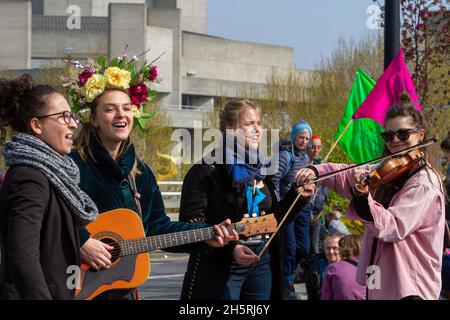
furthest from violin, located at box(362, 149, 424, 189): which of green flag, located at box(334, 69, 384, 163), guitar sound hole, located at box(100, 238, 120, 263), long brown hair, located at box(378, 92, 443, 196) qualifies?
green flag, located at box(334, 69, 384, 163)

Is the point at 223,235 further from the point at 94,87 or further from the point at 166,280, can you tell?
the point at 166,280

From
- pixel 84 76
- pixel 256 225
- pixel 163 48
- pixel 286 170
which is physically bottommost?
pixel 256 225

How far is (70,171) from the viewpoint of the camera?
16.2 ft

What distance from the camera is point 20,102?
5.04 m

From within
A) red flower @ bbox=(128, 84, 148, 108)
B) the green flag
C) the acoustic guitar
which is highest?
red flower @ bbox=(128, 84, 148, 108)

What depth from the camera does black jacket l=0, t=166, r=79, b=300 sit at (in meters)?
4.43

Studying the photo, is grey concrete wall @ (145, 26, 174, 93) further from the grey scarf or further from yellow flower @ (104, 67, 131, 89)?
the grey scarf

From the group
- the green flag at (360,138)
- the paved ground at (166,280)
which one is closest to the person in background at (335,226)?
the paved ground at (166,280)

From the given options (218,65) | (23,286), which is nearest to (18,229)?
(23,286)

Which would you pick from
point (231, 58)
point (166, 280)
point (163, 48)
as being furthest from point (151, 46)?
point (166, 280)

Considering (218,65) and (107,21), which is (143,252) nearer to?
(107,21)

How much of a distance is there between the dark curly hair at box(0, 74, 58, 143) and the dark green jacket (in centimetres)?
90

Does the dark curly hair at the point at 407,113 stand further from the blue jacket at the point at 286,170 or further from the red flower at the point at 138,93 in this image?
the blue jacket at the point at 286,170

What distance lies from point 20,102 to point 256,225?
6.17ft
